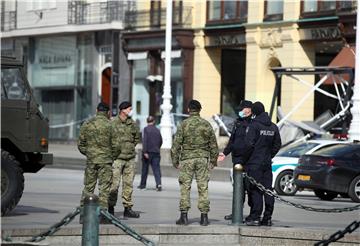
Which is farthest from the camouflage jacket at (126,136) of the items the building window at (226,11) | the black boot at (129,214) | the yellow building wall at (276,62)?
the building window at (226,11)

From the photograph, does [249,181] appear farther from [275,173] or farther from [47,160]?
[275,173]

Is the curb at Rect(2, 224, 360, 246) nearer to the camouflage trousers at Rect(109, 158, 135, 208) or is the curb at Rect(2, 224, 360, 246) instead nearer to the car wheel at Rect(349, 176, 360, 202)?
the camouflage trousers at Rect(109, 158, 135, 208)

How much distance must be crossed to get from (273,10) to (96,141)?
28.9m

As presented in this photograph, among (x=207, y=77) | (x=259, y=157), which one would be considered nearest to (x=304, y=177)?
(x=259, y=157)

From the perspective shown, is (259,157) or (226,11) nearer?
(259,157)

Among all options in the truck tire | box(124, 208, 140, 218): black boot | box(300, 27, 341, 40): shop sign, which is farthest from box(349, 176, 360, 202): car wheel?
box(300, 27, 341, 40): shop sign

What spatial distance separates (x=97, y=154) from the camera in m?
17.0

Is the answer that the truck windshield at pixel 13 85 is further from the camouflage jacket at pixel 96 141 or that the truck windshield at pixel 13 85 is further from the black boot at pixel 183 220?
the black boot at pixel 183 220

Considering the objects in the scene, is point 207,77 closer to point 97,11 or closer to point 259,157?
point 97,11

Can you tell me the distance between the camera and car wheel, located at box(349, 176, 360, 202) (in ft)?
84.1

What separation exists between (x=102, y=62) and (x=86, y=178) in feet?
126

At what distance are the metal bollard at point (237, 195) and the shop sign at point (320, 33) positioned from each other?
25.6 m

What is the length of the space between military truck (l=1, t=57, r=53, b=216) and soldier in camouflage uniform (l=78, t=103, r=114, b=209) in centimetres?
96

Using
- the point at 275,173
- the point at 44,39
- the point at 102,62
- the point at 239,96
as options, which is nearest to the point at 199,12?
the point at 239,96
